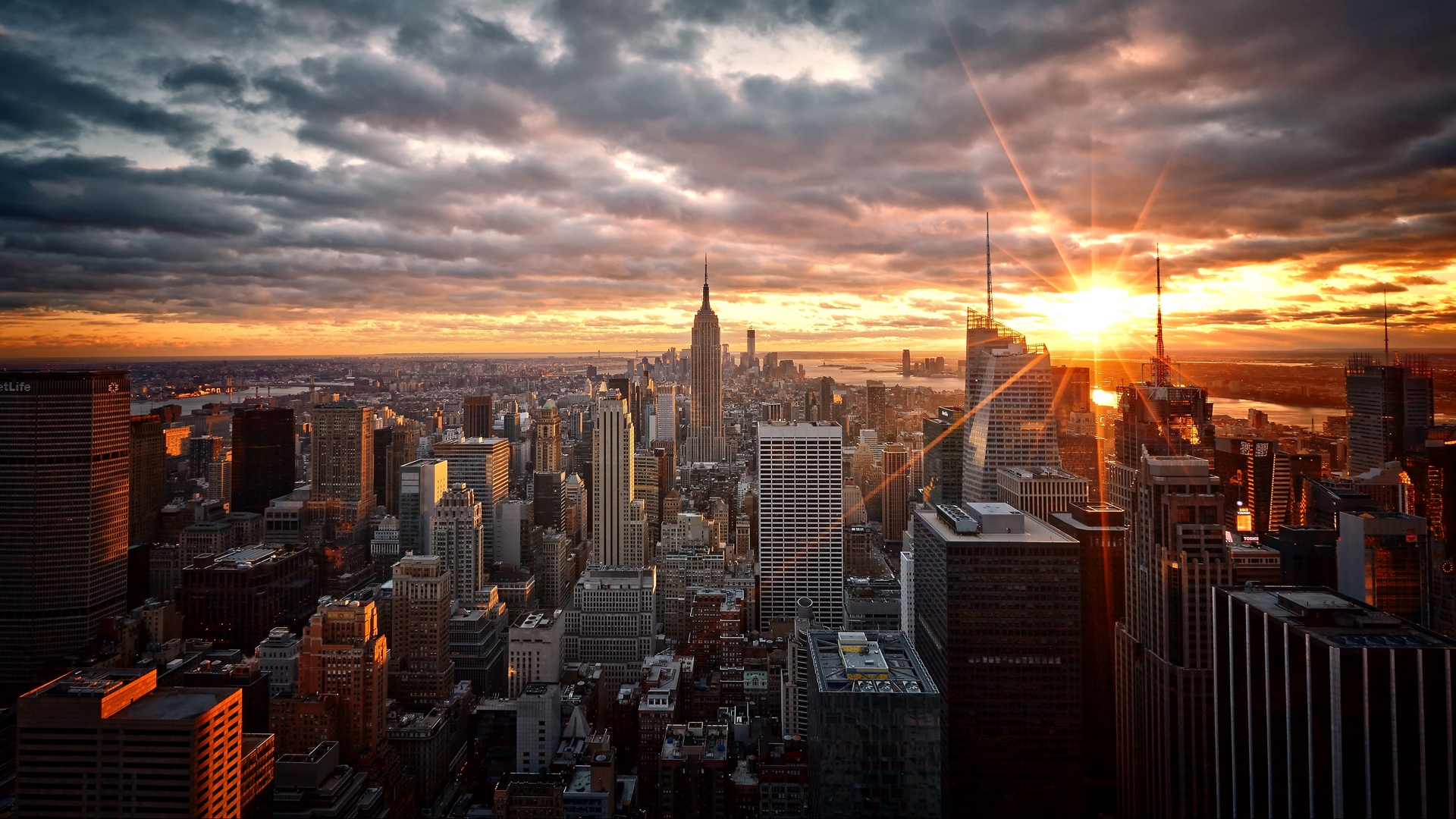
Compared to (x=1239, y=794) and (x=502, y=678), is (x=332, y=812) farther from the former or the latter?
(x=1239, y=794)

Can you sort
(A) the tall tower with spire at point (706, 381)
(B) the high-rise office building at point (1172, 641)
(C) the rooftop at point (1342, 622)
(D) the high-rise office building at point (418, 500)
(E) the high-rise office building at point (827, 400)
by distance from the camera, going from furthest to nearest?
1. (A) the tall tower with spire at point (706, 381)
2. (E) the high-rise office building at point (827, 400)
3. (D) the high-rise office building at point (418, 500)
4. (B) the high-rise office building at point (1172, 641)
5. (C) the rooftop at point (1342, 622)

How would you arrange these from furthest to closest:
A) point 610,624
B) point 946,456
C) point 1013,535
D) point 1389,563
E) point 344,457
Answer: point 344,457
point 946,456
point 610,624
point 1013,535
point 1389,563

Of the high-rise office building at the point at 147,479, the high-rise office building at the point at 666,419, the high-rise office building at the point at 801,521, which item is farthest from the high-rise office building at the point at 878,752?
the high-rise office building at the point at 666,419

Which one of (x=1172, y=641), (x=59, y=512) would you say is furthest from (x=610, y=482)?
(x=1172, y=641)

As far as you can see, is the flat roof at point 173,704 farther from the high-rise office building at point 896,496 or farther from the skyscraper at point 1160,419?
the high-rise office building at point 896,496

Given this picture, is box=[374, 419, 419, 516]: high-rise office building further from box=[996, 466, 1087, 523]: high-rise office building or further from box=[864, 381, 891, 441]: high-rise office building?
box=[996, 466, 1087, 523]: high-rise office building

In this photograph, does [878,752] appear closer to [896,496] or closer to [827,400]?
[896,496]

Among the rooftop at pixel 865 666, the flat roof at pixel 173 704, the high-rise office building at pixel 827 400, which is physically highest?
the high-rise office building at pixel 827 400
